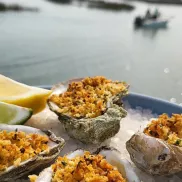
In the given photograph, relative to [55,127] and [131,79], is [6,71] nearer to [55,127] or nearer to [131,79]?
[131,79]

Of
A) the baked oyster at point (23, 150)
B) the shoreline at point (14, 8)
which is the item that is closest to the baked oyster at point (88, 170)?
the baked oyster at point (23, 150)

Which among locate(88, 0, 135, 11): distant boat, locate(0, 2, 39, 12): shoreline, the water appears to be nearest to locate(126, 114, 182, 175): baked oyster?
the water

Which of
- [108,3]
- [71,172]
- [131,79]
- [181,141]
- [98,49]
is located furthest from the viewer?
[108,3]

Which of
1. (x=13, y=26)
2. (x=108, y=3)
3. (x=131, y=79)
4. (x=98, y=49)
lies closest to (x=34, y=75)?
(x=131, y=79)

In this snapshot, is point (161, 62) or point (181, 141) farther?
point (161, 62)

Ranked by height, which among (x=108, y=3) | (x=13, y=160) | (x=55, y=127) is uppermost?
(x=13, y=160)

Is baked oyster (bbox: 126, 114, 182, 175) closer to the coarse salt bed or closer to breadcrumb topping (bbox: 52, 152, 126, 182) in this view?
the coarse salt bed

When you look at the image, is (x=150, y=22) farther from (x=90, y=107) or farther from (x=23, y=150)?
(x=23, y=150)
